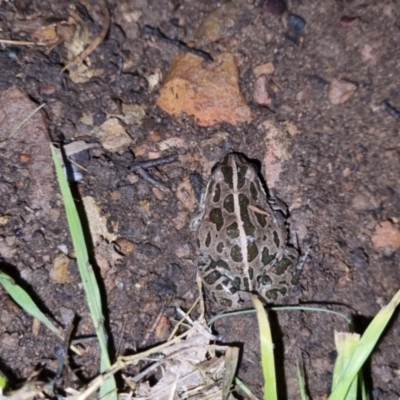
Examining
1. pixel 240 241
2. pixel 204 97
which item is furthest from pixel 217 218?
pixel 204 97

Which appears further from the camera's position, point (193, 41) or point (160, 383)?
point (193, 41)

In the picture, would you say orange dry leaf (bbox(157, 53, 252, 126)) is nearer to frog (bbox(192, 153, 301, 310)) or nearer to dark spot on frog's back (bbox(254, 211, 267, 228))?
frog (bbox(192, 153, 301, 310))

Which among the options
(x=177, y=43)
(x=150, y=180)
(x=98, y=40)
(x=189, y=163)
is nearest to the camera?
(x=150, y=180)

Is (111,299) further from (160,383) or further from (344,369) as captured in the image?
(344,369)

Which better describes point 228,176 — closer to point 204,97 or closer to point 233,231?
point 233,231

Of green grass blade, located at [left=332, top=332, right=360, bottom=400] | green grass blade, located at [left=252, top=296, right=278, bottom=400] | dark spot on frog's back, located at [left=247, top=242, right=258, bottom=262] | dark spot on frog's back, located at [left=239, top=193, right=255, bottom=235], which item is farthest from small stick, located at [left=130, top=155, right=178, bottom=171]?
green grass blade, located at [left=332, top=332, right=360, bottom=400]

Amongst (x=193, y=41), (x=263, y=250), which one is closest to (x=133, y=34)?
(x=193, y=41)
